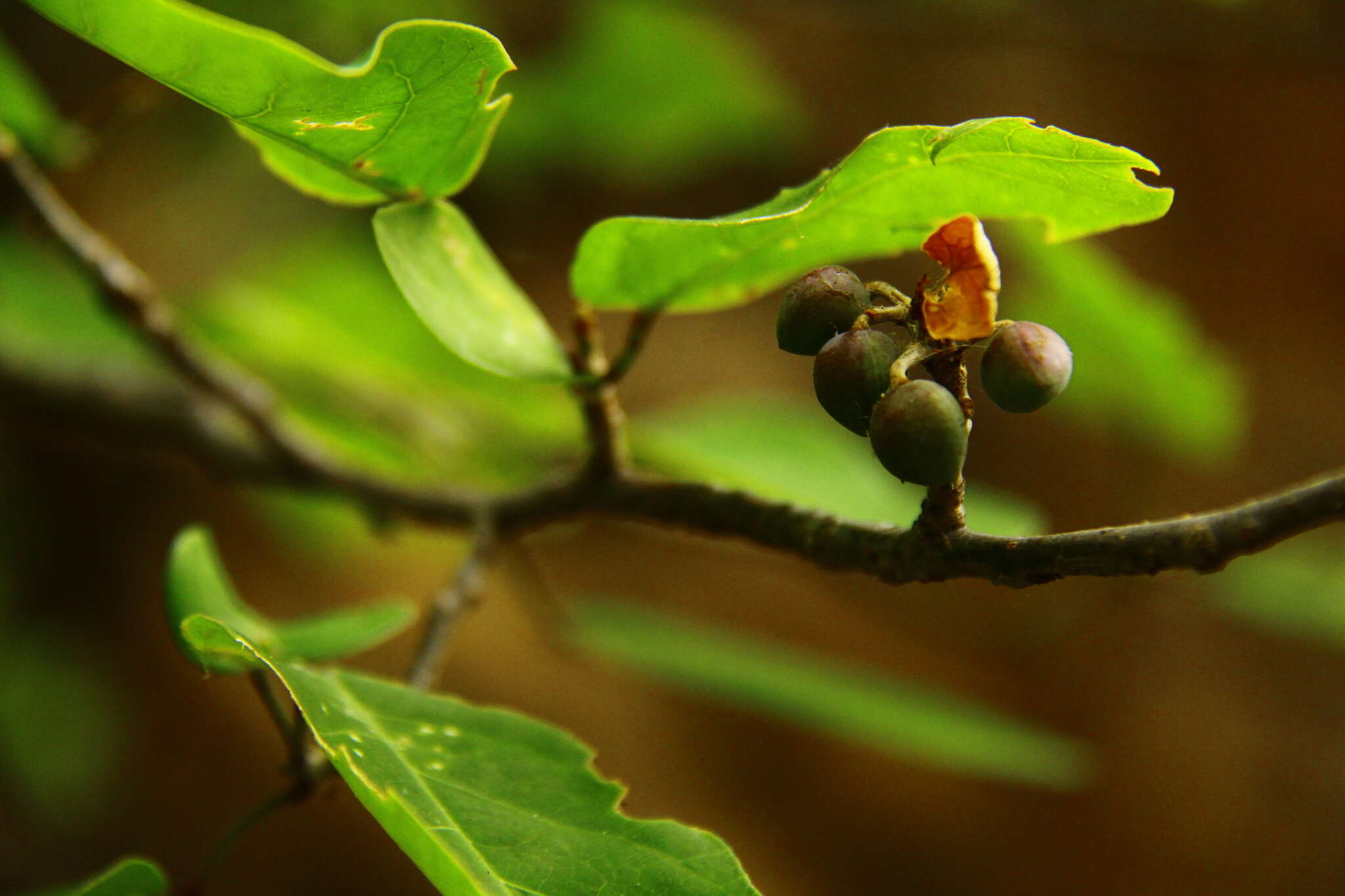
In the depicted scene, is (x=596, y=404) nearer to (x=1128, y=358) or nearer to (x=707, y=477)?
(x=707, y=477)

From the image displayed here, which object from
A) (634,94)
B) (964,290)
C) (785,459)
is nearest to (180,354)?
(785,459)

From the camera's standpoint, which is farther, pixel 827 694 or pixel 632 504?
pixel 827 694

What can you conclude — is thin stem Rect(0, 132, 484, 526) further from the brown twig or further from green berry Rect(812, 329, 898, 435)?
green berry Rect(812, 329, 898, 435)

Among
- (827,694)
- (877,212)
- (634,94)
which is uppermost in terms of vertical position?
(634,94)

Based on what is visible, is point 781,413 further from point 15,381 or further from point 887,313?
point 15,381

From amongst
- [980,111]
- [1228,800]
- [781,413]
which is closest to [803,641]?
[1228,800]

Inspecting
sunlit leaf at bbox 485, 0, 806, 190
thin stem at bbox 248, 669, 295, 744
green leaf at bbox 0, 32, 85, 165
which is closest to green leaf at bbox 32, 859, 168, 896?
thin stem at bbox 248, 669, 295, 744

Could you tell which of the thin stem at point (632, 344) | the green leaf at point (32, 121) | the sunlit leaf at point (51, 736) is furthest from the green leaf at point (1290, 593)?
the sunlit leaf at point (51, 736)
